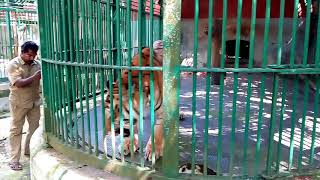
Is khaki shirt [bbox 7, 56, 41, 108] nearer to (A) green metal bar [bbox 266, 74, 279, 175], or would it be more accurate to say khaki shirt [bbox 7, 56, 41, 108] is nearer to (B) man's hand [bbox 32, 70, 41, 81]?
(B) man's hand [bbox 32, 70, 41, 81]

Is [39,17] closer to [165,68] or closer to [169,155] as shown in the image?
[165,68]

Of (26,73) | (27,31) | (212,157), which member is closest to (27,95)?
(26,73)

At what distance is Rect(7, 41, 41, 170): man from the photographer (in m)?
5.23

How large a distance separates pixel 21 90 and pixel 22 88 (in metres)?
0.03

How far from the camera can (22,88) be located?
538 centimetres

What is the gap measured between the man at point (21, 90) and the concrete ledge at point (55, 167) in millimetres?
1329

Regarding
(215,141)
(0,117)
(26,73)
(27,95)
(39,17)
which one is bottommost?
(0,117)

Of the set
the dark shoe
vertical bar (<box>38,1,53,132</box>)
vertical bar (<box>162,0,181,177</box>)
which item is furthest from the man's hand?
vertical bar (<box>162,0,181,177</box>)

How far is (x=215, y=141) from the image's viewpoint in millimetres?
4207

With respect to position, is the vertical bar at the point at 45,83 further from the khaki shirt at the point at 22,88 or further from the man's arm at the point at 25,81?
the khaki shirt at the point at 22,88

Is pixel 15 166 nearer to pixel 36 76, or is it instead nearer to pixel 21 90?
pixel 21 90

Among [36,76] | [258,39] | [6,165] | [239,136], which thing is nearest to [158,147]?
[239,136]

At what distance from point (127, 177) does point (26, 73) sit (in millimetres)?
2906

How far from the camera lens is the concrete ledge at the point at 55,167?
3322 mm
